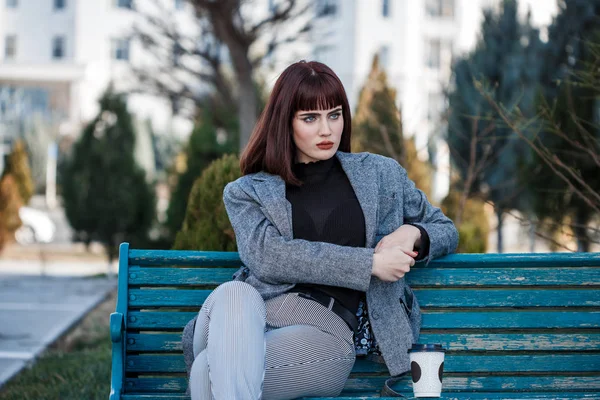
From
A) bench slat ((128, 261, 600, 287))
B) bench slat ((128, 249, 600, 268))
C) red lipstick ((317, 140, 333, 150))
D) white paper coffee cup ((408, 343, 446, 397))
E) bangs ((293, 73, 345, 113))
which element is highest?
bangs ((293, 73, 345, 113))

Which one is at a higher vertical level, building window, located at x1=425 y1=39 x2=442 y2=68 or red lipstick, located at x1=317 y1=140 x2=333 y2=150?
building window, located at x1=425 y1=39 x2=442 y2=68

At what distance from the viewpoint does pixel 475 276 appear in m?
3.62

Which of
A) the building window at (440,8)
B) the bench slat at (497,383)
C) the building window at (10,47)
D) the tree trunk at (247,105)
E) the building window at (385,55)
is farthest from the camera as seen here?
the building window at (10,47)

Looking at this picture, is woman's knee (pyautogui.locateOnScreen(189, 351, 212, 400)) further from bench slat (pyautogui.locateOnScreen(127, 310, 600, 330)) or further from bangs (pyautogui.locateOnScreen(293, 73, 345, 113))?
bangs (pyautogui.locateOnScreen(293, 73, 345, 113))

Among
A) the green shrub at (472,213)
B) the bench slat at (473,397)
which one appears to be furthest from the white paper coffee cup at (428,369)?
the green shrub at (472,213)

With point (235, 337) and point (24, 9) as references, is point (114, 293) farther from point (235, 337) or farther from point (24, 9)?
point (24, 9)

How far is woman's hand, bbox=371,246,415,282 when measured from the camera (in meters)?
3.25

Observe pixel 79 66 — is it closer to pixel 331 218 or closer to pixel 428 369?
pixel 331 218

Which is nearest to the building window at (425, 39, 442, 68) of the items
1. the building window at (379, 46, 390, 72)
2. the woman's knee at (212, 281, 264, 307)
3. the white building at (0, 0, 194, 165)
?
the building window at (379, 46, 390, 72)

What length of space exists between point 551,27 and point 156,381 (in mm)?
6955

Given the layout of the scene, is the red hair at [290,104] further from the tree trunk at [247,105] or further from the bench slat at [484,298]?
the tree trunk at [247,105]

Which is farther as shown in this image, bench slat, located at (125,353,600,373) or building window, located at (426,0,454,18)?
building window, located at (426,0,454,18)

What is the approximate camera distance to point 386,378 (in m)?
3.56

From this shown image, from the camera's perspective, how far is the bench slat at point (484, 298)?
3617 millimetres
